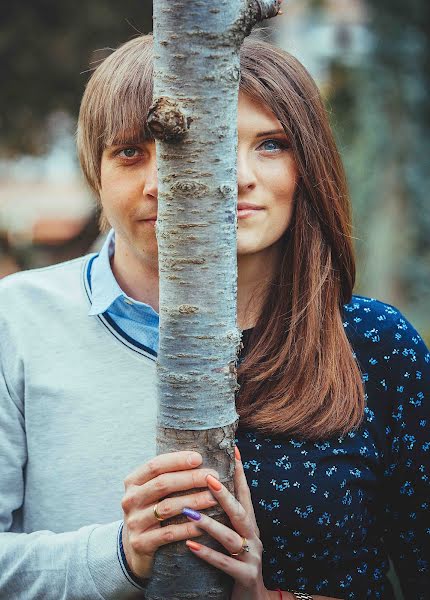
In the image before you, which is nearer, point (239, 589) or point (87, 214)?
point (239, 589)

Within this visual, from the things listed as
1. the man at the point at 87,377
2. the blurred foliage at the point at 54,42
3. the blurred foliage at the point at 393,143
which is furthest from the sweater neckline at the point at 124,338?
the blurred foliage at the point at 393,143

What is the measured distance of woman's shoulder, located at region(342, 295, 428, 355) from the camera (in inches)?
77.5

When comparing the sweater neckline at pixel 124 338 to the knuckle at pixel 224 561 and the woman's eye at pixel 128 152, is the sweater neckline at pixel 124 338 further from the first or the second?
the knuckle at pixel 224 561

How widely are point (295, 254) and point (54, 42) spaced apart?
473 centimetres

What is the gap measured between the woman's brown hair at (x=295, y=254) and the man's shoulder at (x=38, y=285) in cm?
23

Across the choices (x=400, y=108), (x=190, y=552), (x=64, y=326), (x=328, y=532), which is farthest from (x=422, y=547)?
(x=400, y=108)

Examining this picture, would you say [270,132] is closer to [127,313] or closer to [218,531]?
[127,313]

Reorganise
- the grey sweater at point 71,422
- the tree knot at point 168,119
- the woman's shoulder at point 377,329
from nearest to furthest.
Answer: the tree knot at point 168,119, the grey sweater at point 71,422, the woman's shoulder at point 377,329

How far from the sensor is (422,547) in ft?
6.50

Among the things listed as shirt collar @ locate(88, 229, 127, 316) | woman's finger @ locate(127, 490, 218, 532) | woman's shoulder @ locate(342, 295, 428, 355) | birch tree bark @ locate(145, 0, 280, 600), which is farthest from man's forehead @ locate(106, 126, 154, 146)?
woman's finger @ locate(127, 490, 218, 532)

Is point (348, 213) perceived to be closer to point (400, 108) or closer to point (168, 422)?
point (168, 422)

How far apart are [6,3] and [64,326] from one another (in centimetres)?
488

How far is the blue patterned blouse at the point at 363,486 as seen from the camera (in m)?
1.77

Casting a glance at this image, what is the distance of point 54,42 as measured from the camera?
19.9 feet
